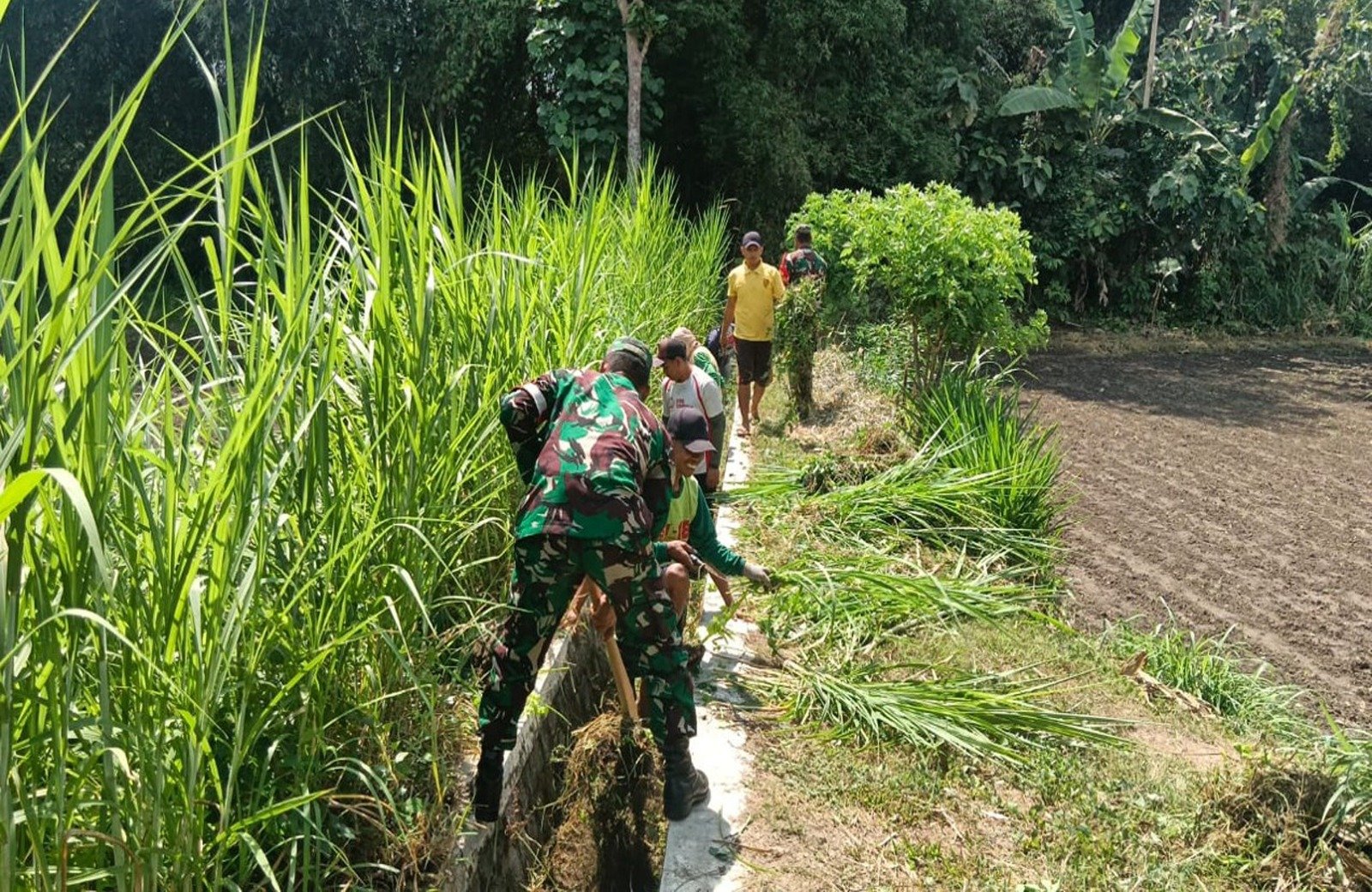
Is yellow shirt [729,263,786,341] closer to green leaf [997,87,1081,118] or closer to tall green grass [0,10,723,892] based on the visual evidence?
tall green grass [0,10,723,892]

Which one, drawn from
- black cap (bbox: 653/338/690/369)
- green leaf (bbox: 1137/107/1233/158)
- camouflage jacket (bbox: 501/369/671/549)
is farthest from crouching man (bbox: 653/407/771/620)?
green leaf (bbox: 1137/107/1233/158)

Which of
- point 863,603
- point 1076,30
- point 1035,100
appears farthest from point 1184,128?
point 863,603

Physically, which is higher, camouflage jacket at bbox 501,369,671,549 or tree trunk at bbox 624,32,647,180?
tree trunk at bbox 624,32,647,180

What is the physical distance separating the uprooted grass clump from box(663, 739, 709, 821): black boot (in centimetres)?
27

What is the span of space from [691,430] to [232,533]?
6.09 feet

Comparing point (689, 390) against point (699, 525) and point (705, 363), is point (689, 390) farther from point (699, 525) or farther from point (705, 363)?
point (699, 525)

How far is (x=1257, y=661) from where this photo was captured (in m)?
5.29

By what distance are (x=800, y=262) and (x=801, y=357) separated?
84 centimetres

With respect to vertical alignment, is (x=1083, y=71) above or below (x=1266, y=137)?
above

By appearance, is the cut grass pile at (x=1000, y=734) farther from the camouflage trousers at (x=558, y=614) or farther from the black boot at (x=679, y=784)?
the camouflage trousers at (x=558, y=614)

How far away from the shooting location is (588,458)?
3.07 meters

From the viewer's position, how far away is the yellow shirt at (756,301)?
26.0ft

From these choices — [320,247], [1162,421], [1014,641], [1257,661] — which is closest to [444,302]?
[320,247]

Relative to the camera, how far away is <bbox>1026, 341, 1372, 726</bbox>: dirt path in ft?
19.2
